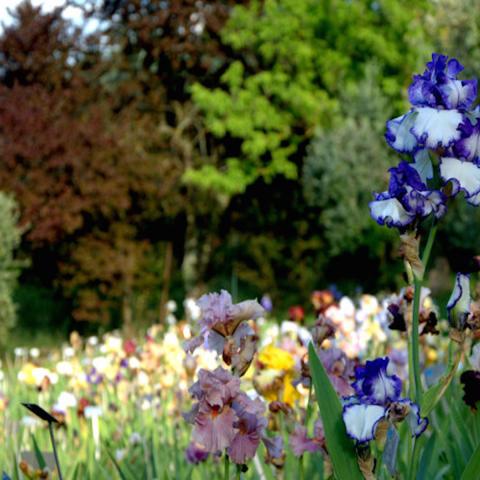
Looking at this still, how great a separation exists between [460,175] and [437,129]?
0.10m

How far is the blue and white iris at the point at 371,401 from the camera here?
152 cm

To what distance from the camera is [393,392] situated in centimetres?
155

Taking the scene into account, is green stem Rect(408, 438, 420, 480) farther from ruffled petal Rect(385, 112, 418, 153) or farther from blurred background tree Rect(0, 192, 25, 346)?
blurred background tree Rect(0, 192, 25, 346)

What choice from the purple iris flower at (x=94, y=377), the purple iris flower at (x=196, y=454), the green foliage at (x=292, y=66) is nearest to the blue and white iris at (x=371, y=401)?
the purple iris flower at (x=196, y=454)

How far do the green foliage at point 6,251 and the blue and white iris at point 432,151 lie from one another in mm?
10823

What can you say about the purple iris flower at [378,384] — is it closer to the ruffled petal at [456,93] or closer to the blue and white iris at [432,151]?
the blue and white iris at [432,151]

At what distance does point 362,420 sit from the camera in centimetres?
152

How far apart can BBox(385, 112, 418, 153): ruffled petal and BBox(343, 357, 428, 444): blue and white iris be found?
0.43 m

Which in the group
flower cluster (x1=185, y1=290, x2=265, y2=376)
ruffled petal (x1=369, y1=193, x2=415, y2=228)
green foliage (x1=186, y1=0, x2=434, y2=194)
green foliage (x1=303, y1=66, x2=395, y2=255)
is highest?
green foliage (x1=186, y1=0, x2=434, y2=194)

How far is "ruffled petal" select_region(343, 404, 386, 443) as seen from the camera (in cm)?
151

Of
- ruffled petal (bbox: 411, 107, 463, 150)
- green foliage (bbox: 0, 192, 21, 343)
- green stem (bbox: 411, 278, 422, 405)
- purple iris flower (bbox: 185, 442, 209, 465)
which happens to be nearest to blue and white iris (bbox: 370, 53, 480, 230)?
ruffled petal (bbox: 411, 107, 463, 150)

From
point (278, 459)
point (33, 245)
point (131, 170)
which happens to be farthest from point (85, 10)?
point (278, 459)

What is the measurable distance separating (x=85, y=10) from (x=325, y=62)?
15.4 ft

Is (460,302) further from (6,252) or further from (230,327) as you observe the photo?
(6,252)
